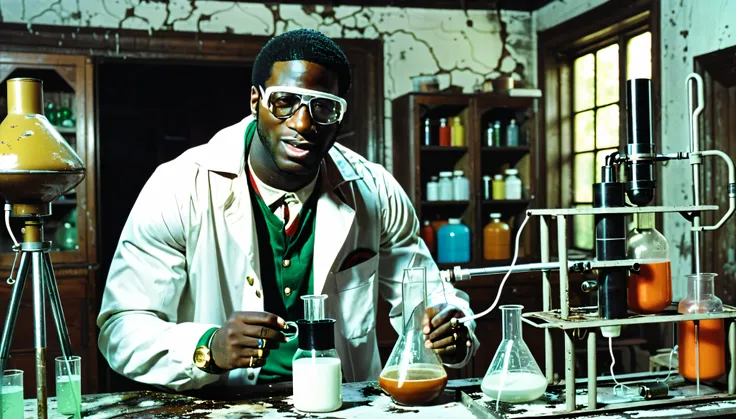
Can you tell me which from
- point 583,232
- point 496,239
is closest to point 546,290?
point 496,239

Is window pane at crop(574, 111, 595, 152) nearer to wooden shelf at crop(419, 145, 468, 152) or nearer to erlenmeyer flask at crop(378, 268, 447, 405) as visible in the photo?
wooden shelf at crop(419, 145, 468, 152)

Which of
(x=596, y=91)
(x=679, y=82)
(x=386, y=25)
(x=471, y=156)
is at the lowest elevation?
(x=471, y=156)

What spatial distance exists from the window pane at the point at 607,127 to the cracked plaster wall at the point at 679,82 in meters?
0.63

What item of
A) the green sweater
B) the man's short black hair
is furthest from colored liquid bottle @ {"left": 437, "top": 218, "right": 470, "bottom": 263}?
the man's short black hair

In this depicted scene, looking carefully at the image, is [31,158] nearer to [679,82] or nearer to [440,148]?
[679,82]

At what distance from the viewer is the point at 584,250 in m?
4.72

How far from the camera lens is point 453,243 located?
4.64 meters

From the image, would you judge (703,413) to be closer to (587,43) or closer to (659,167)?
(659,167)

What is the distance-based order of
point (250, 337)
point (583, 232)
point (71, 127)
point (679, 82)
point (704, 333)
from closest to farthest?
1. point (250, 337)
2. point (704, 333)
3. point (679, 82)
4. point (71, 127)
5. point (583, 232)

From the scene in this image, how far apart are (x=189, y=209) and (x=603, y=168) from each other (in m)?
1.09

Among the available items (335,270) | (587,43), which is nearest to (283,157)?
(335,270)

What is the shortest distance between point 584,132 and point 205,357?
377 cm

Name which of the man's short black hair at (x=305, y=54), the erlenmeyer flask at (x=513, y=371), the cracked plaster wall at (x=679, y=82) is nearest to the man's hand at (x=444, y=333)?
the erlenmeyer flask at (x=513, y=371)

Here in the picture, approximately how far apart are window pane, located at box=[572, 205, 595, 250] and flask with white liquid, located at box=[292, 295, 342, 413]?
340cm
